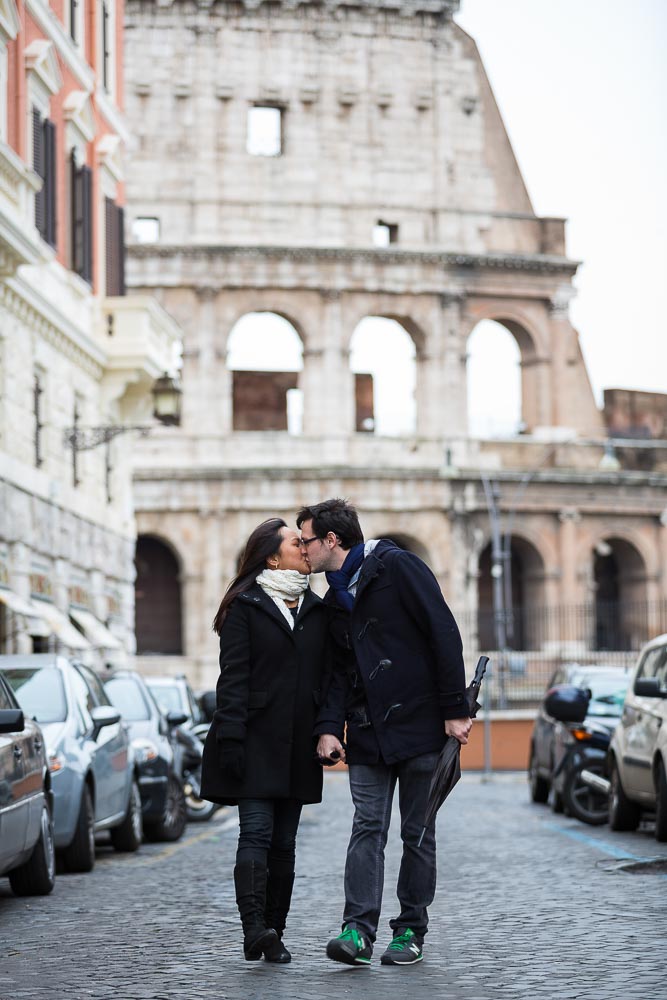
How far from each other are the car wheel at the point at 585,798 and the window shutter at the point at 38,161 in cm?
1207

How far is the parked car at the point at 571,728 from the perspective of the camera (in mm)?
20172

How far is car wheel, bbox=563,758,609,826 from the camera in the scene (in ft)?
64.5

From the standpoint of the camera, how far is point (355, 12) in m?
54.7

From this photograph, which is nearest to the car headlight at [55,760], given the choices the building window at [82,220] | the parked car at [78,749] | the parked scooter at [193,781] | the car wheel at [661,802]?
the parked car at [78,749]

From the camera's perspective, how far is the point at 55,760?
13.9 m

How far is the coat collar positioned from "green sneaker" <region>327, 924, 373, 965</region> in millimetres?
1338

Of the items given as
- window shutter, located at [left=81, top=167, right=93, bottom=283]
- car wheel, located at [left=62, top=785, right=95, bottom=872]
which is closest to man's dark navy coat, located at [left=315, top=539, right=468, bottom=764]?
car wheel, located at [left=62, top=785, right=95, bottom=872]

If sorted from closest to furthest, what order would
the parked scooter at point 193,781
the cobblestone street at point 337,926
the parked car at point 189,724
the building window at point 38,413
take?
1. the cobblestone street at point 337,926
2. the parked scooter at point 193,781
3. the parked car at point 189,724
4. the building window at point 38,413

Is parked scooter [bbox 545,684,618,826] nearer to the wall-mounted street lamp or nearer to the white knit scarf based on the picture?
the white knit scarf

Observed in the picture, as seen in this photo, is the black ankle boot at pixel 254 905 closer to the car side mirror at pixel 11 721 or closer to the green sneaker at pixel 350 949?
the green sneaker at pixel 350 949

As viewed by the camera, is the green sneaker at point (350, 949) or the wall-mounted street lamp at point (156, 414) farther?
the wall-mounted street lamp at point (156, 414)

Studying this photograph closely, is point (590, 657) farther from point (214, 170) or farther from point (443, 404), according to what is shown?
point (214, 170)

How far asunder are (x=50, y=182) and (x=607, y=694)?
12.2m

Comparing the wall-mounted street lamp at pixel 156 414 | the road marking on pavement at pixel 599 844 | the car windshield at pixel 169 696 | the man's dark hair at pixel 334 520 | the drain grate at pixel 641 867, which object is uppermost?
the wall-mounted street lamp at pixel 156 414
